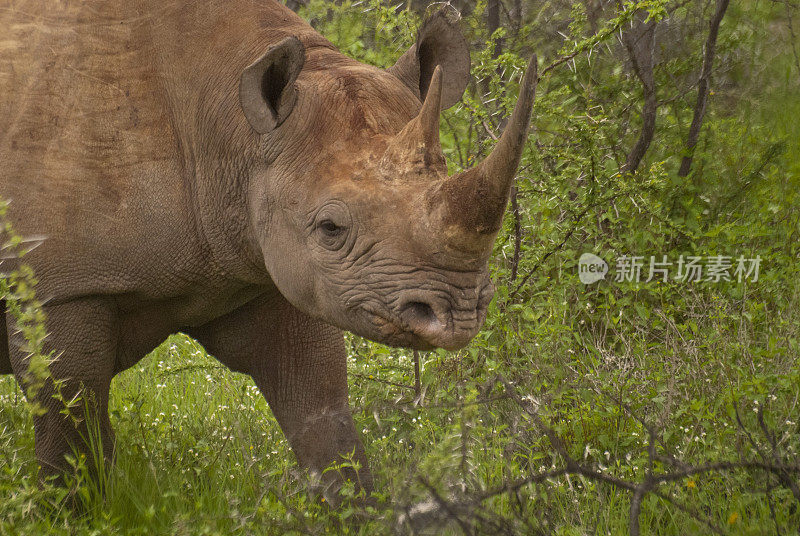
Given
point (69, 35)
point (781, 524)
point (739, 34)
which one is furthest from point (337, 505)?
point (739, 34)

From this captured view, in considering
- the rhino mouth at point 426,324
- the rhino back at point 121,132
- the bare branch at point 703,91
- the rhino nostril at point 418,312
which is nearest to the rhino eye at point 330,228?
Result: the rhino mouth at point 426,324

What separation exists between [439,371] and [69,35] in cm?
254

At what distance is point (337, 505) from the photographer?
4.57m

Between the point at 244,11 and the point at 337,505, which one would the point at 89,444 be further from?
the point at 244,11

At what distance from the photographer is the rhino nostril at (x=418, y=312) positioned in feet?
11.8

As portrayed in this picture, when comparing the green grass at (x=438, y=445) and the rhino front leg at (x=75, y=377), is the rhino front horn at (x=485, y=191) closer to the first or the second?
the green grass at (x=438, y=445)

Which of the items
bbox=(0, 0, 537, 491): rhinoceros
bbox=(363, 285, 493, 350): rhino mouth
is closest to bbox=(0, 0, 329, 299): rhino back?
bbox=(0, 0, 537, 491): rhinoceros

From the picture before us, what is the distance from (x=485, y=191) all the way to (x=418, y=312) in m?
0.46

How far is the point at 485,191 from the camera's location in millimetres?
3445
